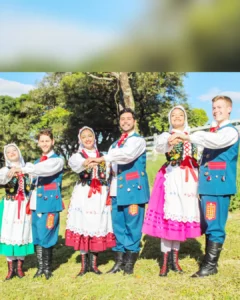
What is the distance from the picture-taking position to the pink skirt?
3676 mm

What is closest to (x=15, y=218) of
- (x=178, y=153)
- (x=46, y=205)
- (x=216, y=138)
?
(x=46, y=205)

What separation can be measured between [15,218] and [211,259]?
7.40ft

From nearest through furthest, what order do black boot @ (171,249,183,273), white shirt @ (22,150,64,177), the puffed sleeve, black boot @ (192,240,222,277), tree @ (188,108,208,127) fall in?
1. black boot @ (192,240,222,277)
2. the puffed sleeve
3. black boot @ (171,249,183,273)
4. white shirt @ (22,150,64,177)
5. tree @ (188,108,208,127)

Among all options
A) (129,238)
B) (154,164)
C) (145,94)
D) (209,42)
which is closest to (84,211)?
(129,238)

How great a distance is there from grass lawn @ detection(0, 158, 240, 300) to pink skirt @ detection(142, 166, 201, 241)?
1.41ft

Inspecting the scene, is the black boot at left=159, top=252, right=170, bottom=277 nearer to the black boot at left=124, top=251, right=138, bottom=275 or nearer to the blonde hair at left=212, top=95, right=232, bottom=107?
the black boot at left=124, top=251, right=138, bottom=275

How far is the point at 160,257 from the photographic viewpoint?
4656mm

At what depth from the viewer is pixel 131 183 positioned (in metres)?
3.90

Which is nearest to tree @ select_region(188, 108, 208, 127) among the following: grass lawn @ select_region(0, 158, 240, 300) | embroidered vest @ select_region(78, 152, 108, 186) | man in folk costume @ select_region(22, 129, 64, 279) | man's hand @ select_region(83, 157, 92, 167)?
grass lawn @ select_region(0, 158, 240, 300)

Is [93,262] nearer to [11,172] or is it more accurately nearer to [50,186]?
[50,186]

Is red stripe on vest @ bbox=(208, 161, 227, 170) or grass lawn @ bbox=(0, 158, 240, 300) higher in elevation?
red stripe on vest @ bbox=(208, 161, 227, 170)

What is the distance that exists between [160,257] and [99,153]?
1617 millimetres

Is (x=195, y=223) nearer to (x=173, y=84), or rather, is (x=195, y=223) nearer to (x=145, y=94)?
(x=145, y=94)

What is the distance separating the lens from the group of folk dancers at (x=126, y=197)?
11.4 ft
